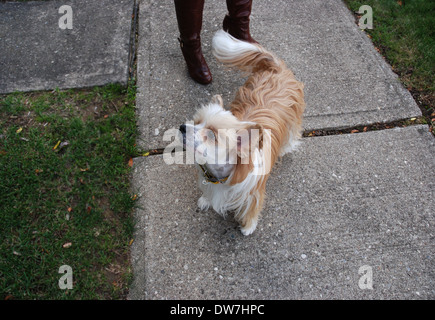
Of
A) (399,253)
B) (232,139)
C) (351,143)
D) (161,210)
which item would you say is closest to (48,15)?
(161,210)

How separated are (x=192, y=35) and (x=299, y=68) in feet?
4.78

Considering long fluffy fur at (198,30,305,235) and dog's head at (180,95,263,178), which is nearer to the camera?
dog's head at (180,95,263,178)

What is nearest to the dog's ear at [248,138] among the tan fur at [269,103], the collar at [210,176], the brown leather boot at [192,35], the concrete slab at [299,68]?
the collar at [210,176]

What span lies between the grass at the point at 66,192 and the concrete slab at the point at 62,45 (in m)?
0.22

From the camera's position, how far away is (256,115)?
2.25 m

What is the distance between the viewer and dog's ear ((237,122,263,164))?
5.61 ft

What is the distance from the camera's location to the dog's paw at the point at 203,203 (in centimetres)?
264

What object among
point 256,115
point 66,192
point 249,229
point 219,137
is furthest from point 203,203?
point 66,192

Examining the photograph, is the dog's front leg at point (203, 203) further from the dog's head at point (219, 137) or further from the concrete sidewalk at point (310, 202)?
the dog's head at point (219, 137)

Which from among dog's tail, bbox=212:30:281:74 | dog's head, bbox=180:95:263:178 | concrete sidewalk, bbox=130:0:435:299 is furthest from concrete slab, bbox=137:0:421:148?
dog's head, bbox=180:95:263:178

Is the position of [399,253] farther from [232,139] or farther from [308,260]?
[232,139]

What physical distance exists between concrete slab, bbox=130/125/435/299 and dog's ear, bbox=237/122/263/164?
110 cm

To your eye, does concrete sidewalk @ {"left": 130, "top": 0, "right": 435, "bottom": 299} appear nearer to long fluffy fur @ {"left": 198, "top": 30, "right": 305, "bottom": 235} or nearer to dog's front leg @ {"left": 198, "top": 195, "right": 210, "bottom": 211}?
dog's front leg @ {"left": 198, "top": 195, "right": 210, "bottom": 211}

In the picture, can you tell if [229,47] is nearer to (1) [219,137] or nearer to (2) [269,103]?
(2) [269,103]
